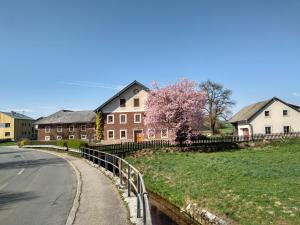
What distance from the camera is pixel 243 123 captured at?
5628cm

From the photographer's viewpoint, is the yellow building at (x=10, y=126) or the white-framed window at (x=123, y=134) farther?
the yellow building at (x=10, y=126)

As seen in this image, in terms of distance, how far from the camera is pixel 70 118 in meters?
75.1

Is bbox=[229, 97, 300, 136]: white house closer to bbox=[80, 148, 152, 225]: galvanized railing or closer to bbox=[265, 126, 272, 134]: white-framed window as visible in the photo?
bbox=[265, 126, 272, 134]: white-framed window

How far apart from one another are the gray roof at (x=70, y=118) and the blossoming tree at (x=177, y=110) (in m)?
31.3

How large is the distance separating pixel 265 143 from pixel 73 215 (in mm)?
37718

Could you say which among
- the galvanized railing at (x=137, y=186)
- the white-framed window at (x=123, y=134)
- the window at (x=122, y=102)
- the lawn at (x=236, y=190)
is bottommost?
the lawn at (x=236, y=190)

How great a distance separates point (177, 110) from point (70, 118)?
127 feet

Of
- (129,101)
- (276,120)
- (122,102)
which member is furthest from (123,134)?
(276,120)

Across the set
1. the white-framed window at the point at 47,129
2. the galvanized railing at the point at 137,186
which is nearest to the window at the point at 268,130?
the galvanized railing at the point at 137,186

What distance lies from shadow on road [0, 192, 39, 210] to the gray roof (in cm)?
5847

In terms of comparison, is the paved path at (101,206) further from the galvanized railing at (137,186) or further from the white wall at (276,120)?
the white wall at (276,120)

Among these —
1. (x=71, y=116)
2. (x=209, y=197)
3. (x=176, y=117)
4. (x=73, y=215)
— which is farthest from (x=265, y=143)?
(x=71, y=116)

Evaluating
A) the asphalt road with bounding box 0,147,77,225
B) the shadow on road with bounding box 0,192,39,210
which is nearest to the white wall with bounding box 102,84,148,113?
the asphalt road with bounding box 0,147,77,225

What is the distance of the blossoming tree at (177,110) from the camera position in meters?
42.1
